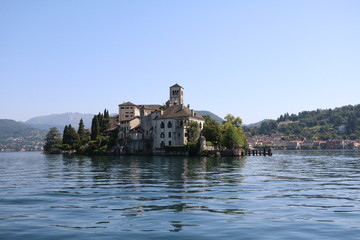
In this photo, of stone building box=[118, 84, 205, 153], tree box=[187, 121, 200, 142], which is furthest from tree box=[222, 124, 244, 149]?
stone building box=[118, 84, 205, 153]

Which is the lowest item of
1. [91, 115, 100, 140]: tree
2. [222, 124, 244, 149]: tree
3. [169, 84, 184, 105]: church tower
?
[222, 124, 244, 149]: tree

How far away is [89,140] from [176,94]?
113 feet

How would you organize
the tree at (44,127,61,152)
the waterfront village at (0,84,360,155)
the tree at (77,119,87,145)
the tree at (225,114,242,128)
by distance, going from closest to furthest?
the waterfront village at (0,84,360,155) → the tree at (225,114,242,128) → the tree at (77,119,87,145) → the tree at (44,127,61,152)

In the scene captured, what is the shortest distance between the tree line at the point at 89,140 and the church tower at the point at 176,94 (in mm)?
22862

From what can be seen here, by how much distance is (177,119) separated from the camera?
3949 inches

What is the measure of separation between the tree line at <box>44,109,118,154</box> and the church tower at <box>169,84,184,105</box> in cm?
2286

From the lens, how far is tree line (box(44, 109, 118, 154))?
392ft

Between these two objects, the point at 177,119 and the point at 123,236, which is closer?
the point at 123,236

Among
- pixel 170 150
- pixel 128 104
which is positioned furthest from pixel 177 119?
pixel 128 104

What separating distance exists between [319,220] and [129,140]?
97.2m

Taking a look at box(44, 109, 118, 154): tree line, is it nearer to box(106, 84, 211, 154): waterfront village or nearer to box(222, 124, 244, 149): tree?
box(106, 84, 211, 154): waterfront village

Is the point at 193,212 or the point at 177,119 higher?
the point at 177,119

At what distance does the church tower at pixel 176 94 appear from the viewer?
414ft

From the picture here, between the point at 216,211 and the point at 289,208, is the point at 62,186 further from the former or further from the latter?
the point at 289,208
